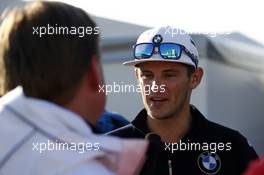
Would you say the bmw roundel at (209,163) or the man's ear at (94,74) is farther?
the bmw roundel at (209,163)

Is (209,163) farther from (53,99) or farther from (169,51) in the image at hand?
(53,99)

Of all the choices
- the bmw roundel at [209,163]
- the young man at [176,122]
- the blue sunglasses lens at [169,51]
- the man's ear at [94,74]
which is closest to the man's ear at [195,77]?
the young man at [176,122]

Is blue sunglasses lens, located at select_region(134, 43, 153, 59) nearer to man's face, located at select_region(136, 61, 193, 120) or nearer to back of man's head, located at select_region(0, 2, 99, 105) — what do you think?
man's face, located at select_region(136, 61, 193, 120)

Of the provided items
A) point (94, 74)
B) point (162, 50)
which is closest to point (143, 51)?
point (162, 50)

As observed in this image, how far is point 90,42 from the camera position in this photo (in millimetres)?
1067

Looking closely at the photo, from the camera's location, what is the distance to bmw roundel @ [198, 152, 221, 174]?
2.02m

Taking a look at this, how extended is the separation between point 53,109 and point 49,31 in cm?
13

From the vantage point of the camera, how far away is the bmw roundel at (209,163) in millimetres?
2023

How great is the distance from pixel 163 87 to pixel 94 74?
1.10 m

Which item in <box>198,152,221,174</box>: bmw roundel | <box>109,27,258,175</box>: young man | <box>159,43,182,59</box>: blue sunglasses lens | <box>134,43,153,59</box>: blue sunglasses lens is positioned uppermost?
<box>159,43,182,59</box>: blue sunglasses lens

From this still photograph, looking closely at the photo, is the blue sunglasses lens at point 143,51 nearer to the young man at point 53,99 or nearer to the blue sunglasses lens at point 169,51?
the blue sunglasses lens at point 169,51

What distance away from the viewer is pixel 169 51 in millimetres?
2168

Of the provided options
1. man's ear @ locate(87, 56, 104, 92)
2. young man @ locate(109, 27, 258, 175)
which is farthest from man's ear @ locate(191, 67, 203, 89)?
man's ear @ locate(87, 56, 104, 92)

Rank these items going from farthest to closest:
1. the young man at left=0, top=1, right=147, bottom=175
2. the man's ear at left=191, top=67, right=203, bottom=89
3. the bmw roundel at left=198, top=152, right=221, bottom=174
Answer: the man's ear at left=191, top=67, right=203, bottom=89, the bmw roundel at left=198, top=152, right=221, bottom=174, the young man at left=0, top=1, right=147, bottom=175
